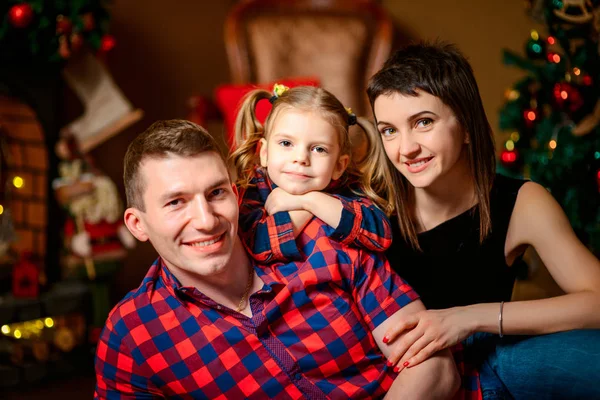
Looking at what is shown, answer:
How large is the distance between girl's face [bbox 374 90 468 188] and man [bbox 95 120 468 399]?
0.28 m

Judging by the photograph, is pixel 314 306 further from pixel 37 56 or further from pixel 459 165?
pixel 37 56

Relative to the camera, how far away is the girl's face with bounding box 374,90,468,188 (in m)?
1.48

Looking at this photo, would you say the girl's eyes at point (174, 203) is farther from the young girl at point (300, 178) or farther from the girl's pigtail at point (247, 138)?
the girl's pigtail at point (247, 138)

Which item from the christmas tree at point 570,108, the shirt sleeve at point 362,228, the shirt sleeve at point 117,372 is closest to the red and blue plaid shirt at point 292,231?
the shirt sleeve at point 362,228

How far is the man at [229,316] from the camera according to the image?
129 centimetres

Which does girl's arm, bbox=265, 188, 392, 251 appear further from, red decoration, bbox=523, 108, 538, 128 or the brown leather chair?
the brown leather chair

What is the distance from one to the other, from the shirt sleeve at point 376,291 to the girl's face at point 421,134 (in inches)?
10.0

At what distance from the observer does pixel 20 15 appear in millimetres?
2426

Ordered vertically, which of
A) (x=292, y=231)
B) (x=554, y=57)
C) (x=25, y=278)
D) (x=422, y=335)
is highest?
(x=554, y=57)

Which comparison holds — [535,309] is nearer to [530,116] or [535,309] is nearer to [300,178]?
[300,178]

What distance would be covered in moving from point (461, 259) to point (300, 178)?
0.51 meters

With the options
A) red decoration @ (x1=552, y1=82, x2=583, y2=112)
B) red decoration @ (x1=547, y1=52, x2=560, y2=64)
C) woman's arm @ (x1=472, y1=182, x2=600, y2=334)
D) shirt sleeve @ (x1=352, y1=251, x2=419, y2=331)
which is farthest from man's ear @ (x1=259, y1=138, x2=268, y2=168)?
red decoration @ (x1=547, y1=52, x2=560, y2=64)

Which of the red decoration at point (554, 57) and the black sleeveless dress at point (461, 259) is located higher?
the red decoration at point (554, 57)

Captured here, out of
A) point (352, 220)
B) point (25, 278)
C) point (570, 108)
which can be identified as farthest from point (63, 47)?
point (570, 108)
